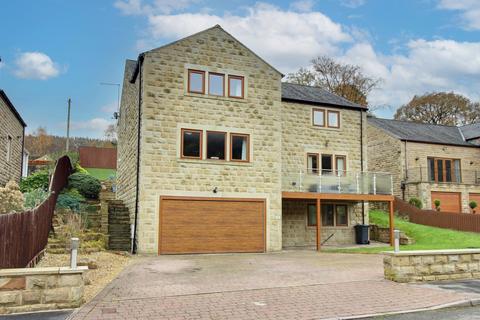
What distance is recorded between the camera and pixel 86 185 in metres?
25.2

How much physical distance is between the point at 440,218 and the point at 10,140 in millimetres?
23453

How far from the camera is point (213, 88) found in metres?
20.0

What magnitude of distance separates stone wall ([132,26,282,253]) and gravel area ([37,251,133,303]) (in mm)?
1952

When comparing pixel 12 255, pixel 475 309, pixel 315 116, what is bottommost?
pixel 475 309

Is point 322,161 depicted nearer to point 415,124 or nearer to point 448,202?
point 448,202

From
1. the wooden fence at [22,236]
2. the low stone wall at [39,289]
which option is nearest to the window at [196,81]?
the wooden fence at [22,236]

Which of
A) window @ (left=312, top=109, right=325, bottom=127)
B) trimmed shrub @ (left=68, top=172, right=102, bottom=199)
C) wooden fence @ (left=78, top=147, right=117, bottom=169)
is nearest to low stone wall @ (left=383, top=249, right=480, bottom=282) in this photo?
window @ (left=312, top=109, right=325, bottom=127)

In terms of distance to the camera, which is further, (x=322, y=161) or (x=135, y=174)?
(x=322, y=161)

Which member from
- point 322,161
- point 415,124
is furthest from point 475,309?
point 415,124

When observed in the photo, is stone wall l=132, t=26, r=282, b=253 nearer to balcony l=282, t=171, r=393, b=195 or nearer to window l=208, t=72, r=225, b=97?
window l=208, t=72, r=225, b=97

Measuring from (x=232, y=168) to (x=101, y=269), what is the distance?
7.84 metres

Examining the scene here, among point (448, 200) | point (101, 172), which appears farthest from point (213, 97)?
point (101, 172)

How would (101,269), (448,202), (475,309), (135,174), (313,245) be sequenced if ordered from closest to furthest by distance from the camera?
(475,309), (101,269), (135,174), (313,245), (448,202)

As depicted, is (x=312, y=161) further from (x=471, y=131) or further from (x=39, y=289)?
(x=471, y=131)
